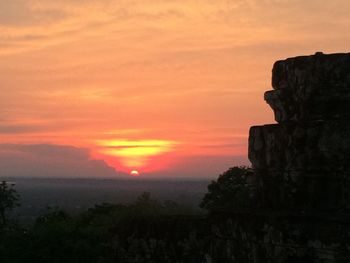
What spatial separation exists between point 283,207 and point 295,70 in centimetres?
136

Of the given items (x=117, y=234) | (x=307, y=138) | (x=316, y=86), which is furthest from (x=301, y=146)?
(x=117, y=234)

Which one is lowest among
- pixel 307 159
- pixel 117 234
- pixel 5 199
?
pixel 5 199

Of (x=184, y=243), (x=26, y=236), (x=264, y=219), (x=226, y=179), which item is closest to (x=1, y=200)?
(x=26, y=236)

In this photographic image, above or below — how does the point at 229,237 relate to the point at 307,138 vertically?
below

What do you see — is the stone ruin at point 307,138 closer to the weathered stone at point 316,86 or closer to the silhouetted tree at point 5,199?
the weathered stone at point 316,86

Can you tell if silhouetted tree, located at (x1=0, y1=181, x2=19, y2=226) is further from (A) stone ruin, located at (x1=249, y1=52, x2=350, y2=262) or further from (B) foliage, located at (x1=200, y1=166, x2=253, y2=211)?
(A) stone ruin, located at (x1=249, y1=52, x2=350, y2=262)

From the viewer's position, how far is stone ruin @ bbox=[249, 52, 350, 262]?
4832mm

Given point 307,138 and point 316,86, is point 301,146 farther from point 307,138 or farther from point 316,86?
point 316,86

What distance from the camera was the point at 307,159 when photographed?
516cm

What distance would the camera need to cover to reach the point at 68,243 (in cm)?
2138

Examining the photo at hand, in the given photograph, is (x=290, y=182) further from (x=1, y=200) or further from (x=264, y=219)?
(x=1, y=200)

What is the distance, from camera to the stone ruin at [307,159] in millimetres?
4832

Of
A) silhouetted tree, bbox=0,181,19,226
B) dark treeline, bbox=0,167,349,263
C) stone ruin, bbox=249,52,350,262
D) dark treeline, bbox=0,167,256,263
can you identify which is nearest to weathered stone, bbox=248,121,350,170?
stone ruin, bbox=249,52,350,262

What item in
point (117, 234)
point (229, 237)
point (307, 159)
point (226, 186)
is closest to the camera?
point (307, 159)
